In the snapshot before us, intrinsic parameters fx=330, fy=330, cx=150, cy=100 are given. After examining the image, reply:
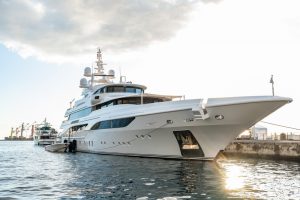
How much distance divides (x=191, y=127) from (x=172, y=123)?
1.54m

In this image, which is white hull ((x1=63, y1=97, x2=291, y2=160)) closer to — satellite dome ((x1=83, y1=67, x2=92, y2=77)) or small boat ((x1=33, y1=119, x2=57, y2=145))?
satellite dome ((x1=83, y1=67, x2=92, y2=77))

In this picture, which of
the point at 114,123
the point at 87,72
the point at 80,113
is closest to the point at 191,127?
the point at 114,123

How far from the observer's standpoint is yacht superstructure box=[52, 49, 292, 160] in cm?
2233

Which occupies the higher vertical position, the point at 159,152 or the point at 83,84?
the point at 83,84

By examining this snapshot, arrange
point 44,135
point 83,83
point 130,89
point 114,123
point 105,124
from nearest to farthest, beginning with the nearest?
point 114,123
point 105,124
point 130,89
point 83,83
point 44,135

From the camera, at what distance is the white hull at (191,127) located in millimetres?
22047

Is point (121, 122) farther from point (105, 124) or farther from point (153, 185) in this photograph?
point (153, 185)

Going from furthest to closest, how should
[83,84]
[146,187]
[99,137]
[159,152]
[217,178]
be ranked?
1. [83,84]
2. [99,137]
3. [159,152]
4. [217,178]
5. [146,187]

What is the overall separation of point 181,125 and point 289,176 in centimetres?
830

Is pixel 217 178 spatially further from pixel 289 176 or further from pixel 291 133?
pixel 291 133

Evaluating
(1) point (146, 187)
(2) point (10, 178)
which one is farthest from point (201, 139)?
(2) point (10, 178)

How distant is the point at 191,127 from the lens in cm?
2369

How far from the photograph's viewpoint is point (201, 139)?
23.8 m

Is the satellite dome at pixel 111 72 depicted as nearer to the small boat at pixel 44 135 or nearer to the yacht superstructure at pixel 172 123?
the yacht superstructure at pixel 172 123
